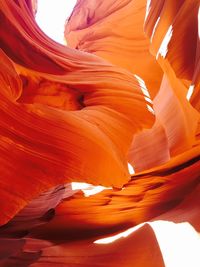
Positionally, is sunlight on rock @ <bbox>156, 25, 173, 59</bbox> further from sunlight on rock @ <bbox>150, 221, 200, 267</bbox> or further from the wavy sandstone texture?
sunlight on rock @ <bbox>150, 221, 200, 267</bbox>

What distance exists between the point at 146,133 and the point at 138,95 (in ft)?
3.01

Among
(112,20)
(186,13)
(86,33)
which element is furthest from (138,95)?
(86,33)

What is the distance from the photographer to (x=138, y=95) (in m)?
3.45

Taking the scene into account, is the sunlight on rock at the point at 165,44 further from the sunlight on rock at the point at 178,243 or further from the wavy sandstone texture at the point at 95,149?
the sunlight on rock at the point at 178,243

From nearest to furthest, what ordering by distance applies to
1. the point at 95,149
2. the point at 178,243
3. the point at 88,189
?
the point at 178,243, the point at 95,149, the point at 88,189

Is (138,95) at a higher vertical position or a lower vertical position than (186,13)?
lower

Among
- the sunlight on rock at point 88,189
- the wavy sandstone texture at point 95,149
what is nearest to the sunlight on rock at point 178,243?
the wavy sandstone texture at point 95,149

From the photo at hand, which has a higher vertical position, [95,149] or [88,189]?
[95,149]

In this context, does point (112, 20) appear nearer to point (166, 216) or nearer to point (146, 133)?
point (146, 133)

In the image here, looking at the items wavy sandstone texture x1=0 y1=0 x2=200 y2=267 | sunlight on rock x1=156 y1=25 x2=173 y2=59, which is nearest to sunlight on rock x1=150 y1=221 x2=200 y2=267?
wavy sandstone texture x1=0 y1=0 x2=200 y2=267

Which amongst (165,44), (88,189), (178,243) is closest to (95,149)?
(178,243)

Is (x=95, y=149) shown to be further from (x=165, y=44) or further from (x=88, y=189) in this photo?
(x=165, y=44)

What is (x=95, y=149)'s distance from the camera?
2414 mm

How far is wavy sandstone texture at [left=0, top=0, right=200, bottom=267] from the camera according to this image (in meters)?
2.15
